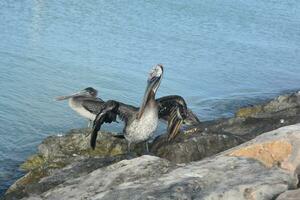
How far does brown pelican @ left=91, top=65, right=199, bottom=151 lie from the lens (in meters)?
10.2

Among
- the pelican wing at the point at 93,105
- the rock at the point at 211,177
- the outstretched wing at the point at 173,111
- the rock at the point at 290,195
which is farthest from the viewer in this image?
the pelican wing at the point at 93,105

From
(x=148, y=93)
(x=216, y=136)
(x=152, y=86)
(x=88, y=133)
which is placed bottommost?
(x=88, y=133)

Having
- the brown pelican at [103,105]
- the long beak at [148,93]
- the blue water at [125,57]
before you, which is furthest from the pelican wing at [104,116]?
the blue water at [125,57]

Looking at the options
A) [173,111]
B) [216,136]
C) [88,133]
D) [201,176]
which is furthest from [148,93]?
[201,176]

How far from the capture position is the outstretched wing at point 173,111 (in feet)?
35.3

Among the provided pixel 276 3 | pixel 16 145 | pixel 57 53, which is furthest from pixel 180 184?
pixel 276 3

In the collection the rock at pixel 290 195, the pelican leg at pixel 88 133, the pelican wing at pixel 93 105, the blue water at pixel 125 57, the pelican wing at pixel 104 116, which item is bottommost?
the rock at pixel 290 195

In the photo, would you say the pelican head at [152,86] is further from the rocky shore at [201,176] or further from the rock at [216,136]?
the rocky shore at [201,176]

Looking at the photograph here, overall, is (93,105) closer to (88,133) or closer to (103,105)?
(88,133)

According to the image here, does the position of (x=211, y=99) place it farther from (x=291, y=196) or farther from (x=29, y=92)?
(x=291, y=196)

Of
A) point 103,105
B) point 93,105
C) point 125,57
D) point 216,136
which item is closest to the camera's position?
point 216,136

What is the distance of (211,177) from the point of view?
6.03 meters

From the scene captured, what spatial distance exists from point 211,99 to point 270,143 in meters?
14.6

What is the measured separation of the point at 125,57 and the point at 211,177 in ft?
61.4
